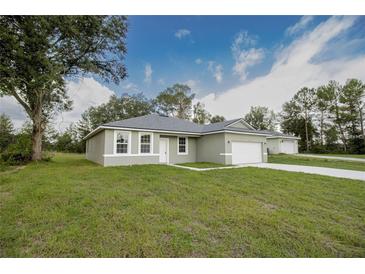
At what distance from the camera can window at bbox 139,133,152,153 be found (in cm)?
1091

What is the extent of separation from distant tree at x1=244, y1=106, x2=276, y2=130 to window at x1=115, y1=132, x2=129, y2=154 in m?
33.5

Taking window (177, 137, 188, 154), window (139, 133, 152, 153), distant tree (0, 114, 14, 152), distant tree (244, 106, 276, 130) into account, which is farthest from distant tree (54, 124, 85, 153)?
distant tree (244, 106, 276, 130)

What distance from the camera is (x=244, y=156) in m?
12.5

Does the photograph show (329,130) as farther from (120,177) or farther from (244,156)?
(120,177)

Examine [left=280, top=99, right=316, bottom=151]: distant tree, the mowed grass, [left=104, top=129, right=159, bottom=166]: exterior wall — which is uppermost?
[left=280, top=99, right=316, bottom=151]: distant tree

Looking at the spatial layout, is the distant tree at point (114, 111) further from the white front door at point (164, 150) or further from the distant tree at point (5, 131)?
the white front door at point (164, 150)

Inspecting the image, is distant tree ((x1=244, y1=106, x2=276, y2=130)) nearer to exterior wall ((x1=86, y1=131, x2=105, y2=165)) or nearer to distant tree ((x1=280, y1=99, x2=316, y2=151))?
distant tree ((x1=280, y1=99, x2=316, y2=151))

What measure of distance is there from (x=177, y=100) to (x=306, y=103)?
77.7ft

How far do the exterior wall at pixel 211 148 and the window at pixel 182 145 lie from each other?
118 cm

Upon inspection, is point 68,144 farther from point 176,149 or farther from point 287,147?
point 287,147

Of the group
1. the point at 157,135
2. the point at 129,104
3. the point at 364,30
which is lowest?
the point at 157,135

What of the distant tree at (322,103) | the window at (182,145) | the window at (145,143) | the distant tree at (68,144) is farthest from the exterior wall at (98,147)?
the distant tree at (322,103)

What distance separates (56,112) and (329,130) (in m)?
38.7
